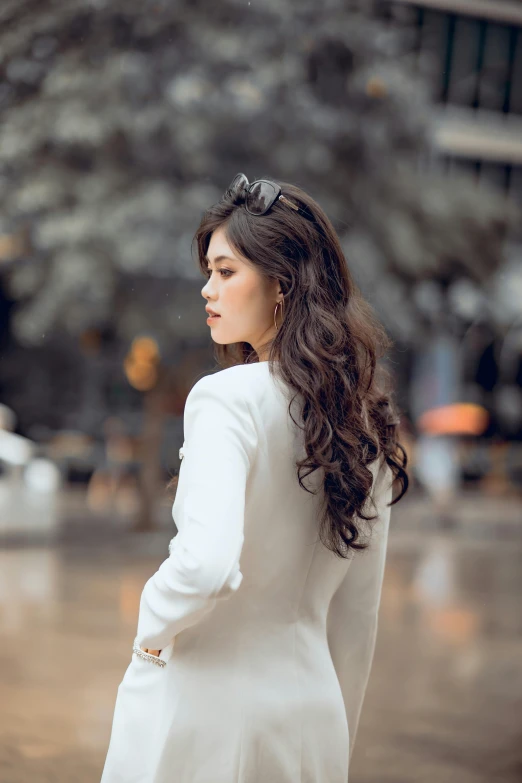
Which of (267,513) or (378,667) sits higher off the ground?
(267,513)

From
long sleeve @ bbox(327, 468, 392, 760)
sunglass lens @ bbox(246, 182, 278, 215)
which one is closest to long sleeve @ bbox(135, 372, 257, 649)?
sunglass lens @ bbox(246, 182, 278, 215)

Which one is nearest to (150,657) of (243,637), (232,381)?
(243,637)

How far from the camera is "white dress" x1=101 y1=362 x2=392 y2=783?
165 centimetres

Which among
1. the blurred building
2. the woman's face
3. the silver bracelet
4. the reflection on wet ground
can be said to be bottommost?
the reflection on wet ground

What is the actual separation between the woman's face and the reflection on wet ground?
2.80 m

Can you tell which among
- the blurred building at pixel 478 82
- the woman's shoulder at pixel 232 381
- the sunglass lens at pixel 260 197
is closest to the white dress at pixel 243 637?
the woman's shoulder at pixel 232 381

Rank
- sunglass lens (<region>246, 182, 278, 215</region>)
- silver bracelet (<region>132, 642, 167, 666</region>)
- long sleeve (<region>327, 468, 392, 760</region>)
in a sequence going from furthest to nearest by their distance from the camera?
long sleeve (<region>327, 468, 392, 760</region>), sunglass lens (<region>246, 182, 278, 215</region>), silver bracelet (<region>132, 642, 167, 666</region>)

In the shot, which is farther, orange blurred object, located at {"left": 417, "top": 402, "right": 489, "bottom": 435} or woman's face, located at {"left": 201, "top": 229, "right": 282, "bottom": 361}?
orange blurred object, located at {"left": 417, "top": 402, "right": 489, "bottom": 435}

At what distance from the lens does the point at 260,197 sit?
1856mm

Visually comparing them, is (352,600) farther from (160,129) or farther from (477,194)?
(477,194)

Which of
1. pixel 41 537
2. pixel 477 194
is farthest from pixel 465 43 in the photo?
pixel 41 537

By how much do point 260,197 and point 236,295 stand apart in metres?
0.18

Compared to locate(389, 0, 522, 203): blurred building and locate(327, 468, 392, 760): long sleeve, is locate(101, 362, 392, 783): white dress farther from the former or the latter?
locate(389, 0, 522, 203): blurred building

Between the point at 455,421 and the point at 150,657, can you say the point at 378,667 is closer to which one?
the point at 150,657
